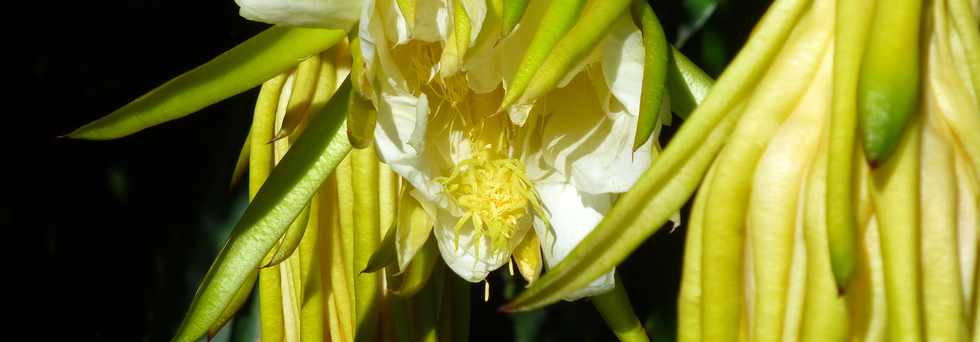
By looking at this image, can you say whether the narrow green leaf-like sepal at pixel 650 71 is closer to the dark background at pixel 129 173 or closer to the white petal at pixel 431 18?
the white petal at pixel 431 18

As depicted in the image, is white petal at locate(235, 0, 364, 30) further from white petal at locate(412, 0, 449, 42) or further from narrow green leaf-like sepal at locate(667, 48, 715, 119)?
narrow green leaf-like sepal at locate(667, 48, 715, 119)

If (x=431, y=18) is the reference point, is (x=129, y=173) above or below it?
below

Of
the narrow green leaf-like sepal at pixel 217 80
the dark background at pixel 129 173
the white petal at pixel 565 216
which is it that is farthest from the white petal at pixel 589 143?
the dark background at pixel 129 173

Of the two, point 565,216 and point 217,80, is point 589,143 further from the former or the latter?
point 217,80

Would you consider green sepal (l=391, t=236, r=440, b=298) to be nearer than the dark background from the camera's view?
Yes

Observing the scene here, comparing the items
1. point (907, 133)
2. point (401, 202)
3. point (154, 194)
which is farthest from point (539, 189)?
point (154, 194)

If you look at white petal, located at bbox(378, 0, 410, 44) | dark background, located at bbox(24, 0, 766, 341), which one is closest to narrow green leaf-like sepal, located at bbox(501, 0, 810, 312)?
white petal, located at bbox(378, 0, 410, 44)

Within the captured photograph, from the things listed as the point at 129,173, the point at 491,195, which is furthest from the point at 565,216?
the point at 129,173
